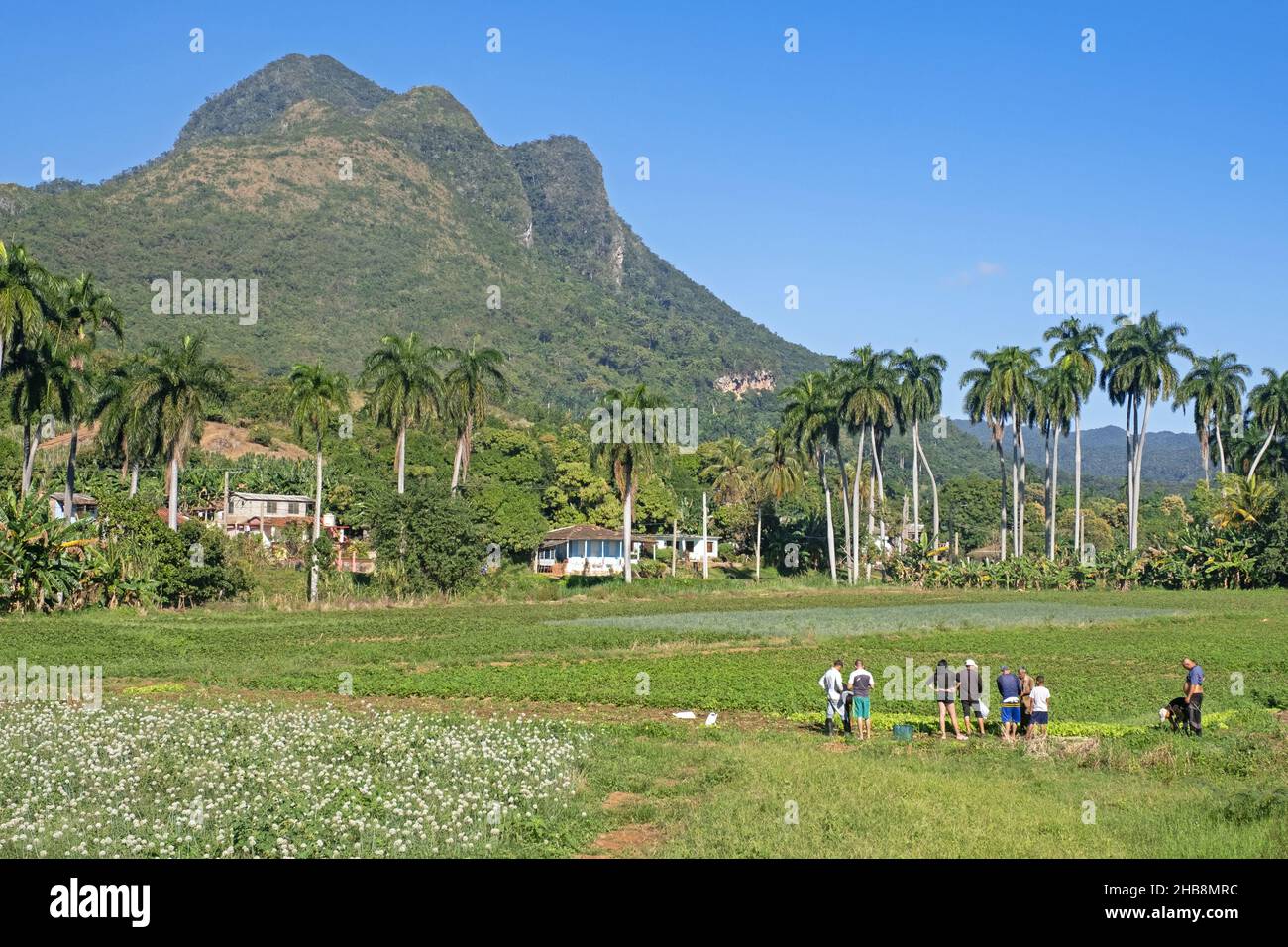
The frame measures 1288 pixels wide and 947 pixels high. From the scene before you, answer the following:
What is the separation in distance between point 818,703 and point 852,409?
215ft

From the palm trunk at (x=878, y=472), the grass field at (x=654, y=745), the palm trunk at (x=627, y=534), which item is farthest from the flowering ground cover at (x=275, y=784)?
the palm trunk at (x=878, y=472)

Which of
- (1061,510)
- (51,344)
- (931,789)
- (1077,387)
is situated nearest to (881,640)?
(931,789)

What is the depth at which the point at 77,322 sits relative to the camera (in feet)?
214

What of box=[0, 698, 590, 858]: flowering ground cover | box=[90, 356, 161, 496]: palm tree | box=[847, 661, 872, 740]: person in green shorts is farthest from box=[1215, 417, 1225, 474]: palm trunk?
box=[0, 698, 590, 858]: flowering ground cover

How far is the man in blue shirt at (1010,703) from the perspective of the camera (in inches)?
974

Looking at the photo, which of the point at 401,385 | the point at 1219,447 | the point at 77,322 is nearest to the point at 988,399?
the point at 1219,447

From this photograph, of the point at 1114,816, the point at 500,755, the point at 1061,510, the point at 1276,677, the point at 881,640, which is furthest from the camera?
the point at 1061,510

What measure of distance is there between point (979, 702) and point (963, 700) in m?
0.34

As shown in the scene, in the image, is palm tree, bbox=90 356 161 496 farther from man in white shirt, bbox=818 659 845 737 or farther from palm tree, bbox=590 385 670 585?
man in white shirt, bbox=818 659 845 737

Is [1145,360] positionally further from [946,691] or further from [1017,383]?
[946,691]

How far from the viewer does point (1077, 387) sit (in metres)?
97.4

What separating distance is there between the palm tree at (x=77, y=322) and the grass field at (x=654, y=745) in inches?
746

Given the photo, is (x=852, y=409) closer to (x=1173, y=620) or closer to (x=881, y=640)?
(x=1173, y=620)
